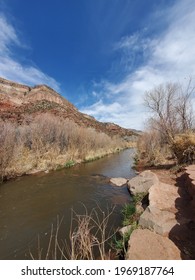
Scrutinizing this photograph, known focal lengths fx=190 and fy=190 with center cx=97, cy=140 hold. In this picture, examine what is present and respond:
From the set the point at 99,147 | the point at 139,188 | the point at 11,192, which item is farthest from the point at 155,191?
the point at 99,147

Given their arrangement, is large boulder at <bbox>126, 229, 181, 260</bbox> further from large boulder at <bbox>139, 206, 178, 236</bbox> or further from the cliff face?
the cliff face

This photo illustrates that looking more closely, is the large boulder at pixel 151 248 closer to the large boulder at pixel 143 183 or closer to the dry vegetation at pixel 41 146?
the large boulder at pixel 143 183

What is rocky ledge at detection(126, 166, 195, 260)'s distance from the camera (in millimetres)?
3584

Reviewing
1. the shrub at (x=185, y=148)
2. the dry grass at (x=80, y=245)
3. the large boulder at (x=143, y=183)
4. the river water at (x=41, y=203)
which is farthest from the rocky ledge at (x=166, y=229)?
the shrub at (x=185, y=148)

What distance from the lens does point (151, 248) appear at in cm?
369

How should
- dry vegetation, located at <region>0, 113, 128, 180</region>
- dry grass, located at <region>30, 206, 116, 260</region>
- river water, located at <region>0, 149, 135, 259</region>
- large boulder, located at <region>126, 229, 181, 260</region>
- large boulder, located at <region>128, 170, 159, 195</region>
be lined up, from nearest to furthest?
1. dry grass, located at <region>30, 206, 116, 260</region>
2. large boulder, located at <region>126, 229, 181, 260</region>
3. river water, located at <region>0, 149, 135, 259</region>
4. large boulder, located at <region>128, 170, 159, 195</region>
5. dry vegetation, located at <region>0, 113, 128, 180</region>

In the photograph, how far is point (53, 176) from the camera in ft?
43.2

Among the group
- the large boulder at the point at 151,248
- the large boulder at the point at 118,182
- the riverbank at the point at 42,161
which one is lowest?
the large boulder at the point at 118,182

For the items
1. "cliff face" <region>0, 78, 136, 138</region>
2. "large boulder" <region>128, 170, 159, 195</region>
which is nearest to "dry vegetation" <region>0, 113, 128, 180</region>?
"large boulder" <region>128, 170, 159, 195</region>

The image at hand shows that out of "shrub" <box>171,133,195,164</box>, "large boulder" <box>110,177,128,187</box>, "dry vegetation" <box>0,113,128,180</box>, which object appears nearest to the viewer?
"shrub" <box>171,133,195,164</box>

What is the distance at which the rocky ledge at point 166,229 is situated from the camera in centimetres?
358

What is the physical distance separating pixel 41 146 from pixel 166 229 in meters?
13.5

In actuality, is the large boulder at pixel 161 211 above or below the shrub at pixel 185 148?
below

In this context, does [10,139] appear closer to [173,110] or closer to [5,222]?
[5,222]
